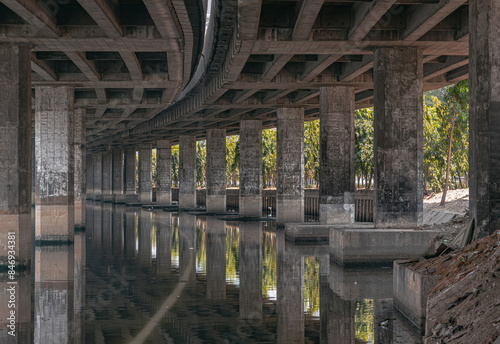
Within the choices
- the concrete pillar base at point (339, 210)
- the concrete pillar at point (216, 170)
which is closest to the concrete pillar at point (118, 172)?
the concrete pillar at point (216, 170)

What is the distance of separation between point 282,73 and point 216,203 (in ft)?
88.6

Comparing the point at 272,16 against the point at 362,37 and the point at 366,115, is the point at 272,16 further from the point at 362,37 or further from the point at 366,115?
the point at 366,115

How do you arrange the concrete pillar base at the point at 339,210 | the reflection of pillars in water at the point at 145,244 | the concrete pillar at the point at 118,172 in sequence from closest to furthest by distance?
1. the reflection of pillars in water at the point at 145,244
2. the concrete pillar base at the point at 339,210
3. the concrete pillar at the point at 118,172

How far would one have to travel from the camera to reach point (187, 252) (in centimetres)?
2703

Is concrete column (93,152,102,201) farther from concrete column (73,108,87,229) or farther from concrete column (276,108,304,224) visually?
concrete column (276,108,304,224)

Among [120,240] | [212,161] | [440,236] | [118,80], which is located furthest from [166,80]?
[212,161]

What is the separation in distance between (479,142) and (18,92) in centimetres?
1470

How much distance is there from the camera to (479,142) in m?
15.2

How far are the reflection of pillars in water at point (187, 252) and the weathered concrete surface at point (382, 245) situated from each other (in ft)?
16.9

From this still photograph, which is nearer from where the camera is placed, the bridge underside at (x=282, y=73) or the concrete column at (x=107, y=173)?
the bridge underside at (x=282, y=73)

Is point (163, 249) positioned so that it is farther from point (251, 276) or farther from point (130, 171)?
point (130, 171)

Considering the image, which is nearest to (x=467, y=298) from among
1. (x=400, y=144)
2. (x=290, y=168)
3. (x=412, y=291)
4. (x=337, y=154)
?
(x=412, y=291)

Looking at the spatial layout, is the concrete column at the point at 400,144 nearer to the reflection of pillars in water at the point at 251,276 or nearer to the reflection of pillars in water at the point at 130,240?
the reflection of pillars in water at the point at 251,276

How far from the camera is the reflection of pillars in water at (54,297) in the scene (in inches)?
487
